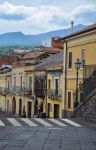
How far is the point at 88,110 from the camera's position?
28312mm

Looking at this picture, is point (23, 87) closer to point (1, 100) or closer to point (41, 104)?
point (41, 104)

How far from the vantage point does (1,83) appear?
79875 millimetres

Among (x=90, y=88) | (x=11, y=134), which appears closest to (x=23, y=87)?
(x=90, y=88)

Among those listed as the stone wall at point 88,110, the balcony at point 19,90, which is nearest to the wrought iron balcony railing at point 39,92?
the balcony at point 19,90

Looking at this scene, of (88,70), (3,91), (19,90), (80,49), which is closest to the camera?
(88,70)

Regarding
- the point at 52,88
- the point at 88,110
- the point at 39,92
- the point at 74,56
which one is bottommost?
the point at 88,110

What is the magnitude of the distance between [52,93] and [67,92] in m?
5.04

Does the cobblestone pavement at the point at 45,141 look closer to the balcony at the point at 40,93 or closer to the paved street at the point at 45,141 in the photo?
the paved street at the point at 45,141

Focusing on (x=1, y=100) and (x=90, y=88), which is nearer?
(x=90, y=88)

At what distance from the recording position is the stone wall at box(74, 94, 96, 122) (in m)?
27.4

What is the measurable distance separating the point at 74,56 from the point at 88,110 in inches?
538

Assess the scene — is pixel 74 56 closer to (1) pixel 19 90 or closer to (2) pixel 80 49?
(2) pixel 80 49

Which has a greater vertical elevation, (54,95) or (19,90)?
(19,90)

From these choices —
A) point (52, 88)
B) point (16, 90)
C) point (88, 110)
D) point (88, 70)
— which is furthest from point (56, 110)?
point (16, 90)
